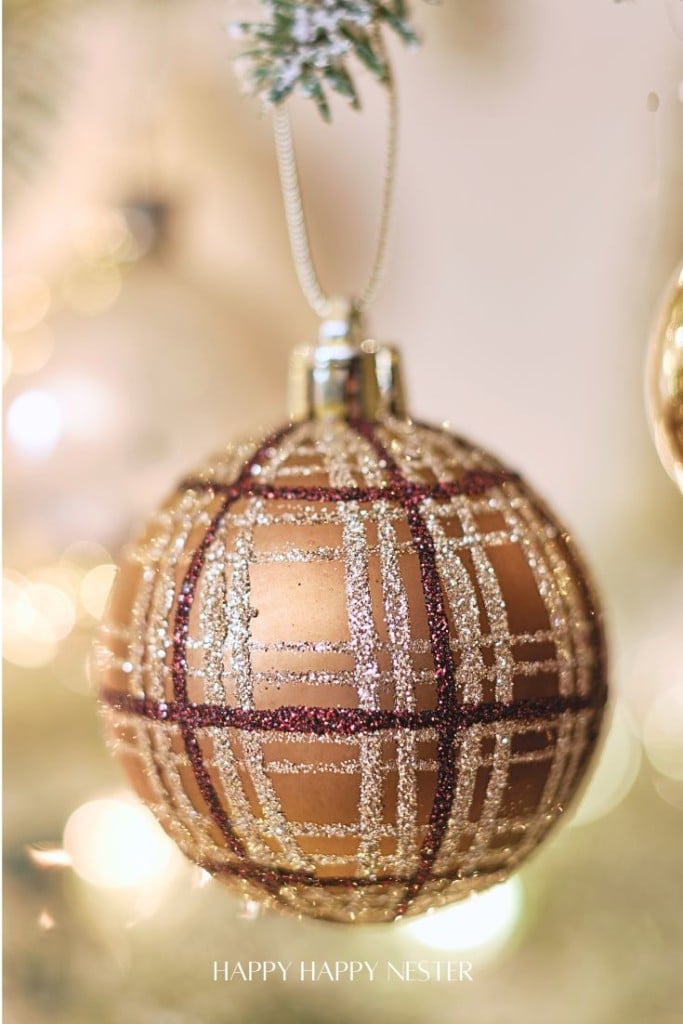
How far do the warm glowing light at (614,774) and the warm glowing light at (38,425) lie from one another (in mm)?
473

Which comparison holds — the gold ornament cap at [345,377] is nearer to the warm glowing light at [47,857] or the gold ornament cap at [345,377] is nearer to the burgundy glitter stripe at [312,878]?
the burgundy glitter stripe at [312,878]

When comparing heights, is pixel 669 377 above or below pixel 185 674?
above

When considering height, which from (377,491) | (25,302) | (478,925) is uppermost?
(25,302)

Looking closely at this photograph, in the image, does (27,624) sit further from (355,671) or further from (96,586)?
(355,671)

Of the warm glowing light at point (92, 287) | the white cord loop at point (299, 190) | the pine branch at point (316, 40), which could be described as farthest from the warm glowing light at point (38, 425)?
the pine branch at point (316, 40)

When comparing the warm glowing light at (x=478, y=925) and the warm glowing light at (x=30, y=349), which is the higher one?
the warm glowing light at (x=30, y=349)

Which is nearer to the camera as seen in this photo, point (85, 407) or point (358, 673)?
point (358, 673)

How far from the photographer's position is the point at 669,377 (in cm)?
42

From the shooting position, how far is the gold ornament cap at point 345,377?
481mm

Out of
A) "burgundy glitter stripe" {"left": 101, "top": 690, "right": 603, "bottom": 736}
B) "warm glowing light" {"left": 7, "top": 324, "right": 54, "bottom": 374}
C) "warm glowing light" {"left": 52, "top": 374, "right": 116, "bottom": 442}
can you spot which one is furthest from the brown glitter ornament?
"warm glowing light" {"left": 7, "top": 324, "right": 54, "bottom": 374}

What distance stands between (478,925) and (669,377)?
50 cm

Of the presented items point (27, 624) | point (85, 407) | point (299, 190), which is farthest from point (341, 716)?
point (27, 624)

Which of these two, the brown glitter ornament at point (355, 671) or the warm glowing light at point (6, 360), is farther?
the warm glowing light at point (6, 360)

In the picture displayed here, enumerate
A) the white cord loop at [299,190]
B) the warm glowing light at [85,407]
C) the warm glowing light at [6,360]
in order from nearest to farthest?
the white cord loop at [299,190]
the warm glowing light at [85,407]
the warm glowing light at [6,360]
